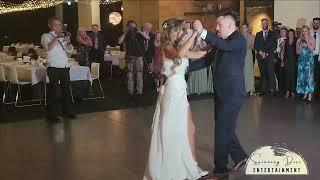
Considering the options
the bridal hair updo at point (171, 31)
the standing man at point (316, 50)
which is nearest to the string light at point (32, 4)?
the standing man at point (316, 50)

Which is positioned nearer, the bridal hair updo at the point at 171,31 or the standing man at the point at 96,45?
the bridal hair updo at the point at 171,31

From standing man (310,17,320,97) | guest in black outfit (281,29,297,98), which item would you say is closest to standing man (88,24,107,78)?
guest in black outfit (281,29,297,98)

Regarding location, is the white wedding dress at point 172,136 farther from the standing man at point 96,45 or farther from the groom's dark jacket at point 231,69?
the standing man at point 96,45

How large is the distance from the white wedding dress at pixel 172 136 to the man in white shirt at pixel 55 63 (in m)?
3.49

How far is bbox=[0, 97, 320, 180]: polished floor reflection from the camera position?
5348 millimetres

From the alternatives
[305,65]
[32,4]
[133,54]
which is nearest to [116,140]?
[133,54]

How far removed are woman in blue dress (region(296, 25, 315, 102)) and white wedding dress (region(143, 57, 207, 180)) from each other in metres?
5.52

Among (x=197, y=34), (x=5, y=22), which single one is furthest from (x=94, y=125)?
(x=5, y=22)

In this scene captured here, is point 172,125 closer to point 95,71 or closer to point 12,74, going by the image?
point 12,74

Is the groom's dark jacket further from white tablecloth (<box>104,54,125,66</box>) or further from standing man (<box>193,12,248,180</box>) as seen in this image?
white tablecloth (<box>104,54,125,66</box>)

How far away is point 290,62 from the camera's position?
10.3 meters

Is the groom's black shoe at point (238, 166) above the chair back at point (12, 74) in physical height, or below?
below

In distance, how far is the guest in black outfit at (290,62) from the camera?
33.7 ft

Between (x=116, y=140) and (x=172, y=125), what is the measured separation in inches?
Result: 83.5
